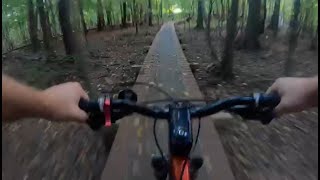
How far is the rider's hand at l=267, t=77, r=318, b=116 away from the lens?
4.88ft

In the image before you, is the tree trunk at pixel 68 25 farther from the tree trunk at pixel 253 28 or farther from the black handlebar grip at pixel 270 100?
the tree trunk at pixel 253 28

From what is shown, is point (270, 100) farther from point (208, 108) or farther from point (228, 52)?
point (228, 52)

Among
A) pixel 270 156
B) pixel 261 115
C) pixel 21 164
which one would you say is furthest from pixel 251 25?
pixel 261 115

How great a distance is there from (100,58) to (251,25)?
5172mm

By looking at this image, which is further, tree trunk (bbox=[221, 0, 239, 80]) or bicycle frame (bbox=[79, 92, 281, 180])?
tree trunk (bbox=[221, 0, 239, 80])

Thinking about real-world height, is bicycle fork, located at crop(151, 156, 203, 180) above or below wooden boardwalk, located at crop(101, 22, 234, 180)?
above

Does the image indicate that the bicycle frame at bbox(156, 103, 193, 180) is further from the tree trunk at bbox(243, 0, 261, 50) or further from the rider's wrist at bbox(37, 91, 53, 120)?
the tree trunk at bbox(243, 0, 261, 50)

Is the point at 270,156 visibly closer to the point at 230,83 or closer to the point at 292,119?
the point at 292,119

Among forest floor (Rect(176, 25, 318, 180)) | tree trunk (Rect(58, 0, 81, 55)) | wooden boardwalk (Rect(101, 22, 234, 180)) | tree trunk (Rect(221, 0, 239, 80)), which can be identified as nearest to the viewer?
wooden boardwalk (Rect(101, 22, 234, 180))

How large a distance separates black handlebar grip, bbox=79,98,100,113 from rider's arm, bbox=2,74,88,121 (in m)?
0.02

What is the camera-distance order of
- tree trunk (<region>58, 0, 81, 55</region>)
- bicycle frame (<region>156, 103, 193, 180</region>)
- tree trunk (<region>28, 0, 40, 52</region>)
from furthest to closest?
tree trunk (<region>28, 0, 40, 52</region>) → tree trunk (<region>58, 0, 81, 55</region>) → bicycle frame (<region>156, 103, 193, 180</region>)

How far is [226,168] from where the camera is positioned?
8.93 ft

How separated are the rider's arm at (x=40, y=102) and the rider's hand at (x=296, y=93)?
0.81m

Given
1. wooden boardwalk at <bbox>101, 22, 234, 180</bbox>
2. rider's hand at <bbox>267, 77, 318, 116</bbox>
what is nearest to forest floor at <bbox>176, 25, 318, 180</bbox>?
wooden boardwalk at <bbox>101, 22, 234, 180</bbox>
